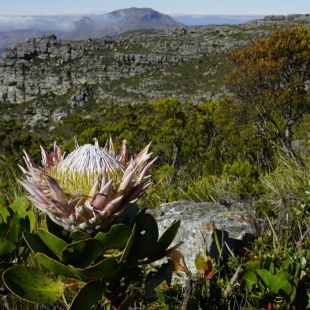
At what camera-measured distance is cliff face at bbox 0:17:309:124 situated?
59094 mm

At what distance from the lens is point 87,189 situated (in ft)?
3.68

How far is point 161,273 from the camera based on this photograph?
1271 mm

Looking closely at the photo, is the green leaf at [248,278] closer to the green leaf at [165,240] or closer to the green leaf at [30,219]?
the green leaf at [165,240]

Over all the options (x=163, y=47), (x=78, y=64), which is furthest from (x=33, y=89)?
(x=163, y=47)

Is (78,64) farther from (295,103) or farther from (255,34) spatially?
(295,103)

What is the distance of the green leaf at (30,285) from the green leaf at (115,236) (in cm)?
20

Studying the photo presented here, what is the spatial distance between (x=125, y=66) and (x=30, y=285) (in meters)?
68.2

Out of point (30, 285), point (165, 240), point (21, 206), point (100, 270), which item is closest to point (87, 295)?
point (100, 270)

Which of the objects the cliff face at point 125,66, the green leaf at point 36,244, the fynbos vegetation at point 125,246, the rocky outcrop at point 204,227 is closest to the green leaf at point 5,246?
the fynbos vegetation at point 125,246

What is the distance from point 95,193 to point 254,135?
20.0ft

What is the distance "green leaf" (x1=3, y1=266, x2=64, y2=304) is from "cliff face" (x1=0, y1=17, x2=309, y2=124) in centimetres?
5090

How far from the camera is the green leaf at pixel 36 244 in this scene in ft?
3.51

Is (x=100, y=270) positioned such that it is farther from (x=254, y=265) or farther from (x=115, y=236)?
(x=254, y=265)

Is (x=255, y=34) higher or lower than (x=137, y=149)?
higher
